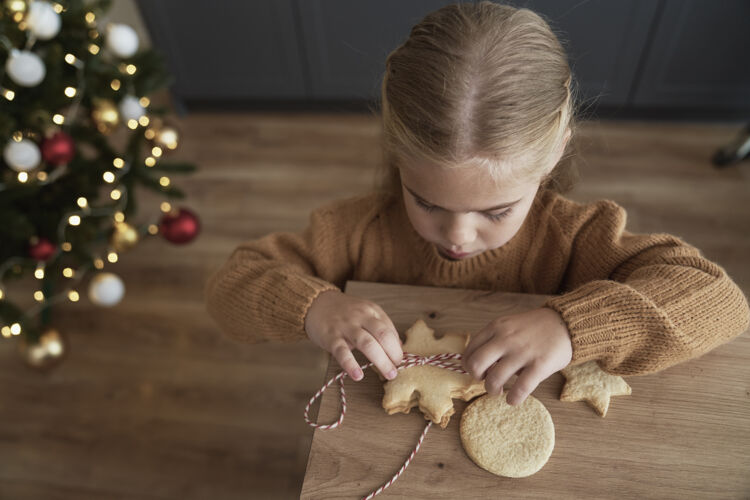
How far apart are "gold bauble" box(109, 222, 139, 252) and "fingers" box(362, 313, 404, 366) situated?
1.21 metres

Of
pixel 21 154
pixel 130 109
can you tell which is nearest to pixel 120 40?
pixel 130 109

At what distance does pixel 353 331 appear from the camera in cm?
69

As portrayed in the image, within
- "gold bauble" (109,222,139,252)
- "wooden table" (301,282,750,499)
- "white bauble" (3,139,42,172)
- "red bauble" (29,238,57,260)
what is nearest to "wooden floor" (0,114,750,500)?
"gold bauble" (109,222,139,252)

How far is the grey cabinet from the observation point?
77.2 inches

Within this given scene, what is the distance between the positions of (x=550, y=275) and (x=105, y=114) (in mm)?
1278

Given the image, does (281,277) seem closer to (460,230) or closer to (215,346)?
(460,230)

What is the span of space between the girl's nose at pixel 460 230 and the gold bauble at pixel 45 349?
1358mm

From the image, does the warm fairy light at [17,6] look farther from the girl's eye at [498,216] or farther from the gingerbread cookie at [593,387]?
the gingerbread cookie at [593,387]

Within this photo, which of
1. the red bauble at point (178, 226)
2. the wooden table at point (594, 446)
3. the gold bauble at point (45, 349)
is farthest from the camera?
the red bauble at point (178, 226)

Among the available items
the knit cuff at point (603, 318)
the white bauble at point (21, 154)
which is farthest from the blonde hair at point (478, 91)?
the white bauble at point (21, 154)

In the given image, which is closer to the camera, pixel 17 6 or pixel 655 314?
pixel 655 314

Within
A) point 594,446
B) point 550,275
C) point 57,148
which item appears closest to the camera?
point 594,446

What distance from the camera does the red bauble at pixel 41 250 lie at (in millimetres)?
1415

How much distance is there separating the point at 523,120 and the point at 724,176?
185cm
